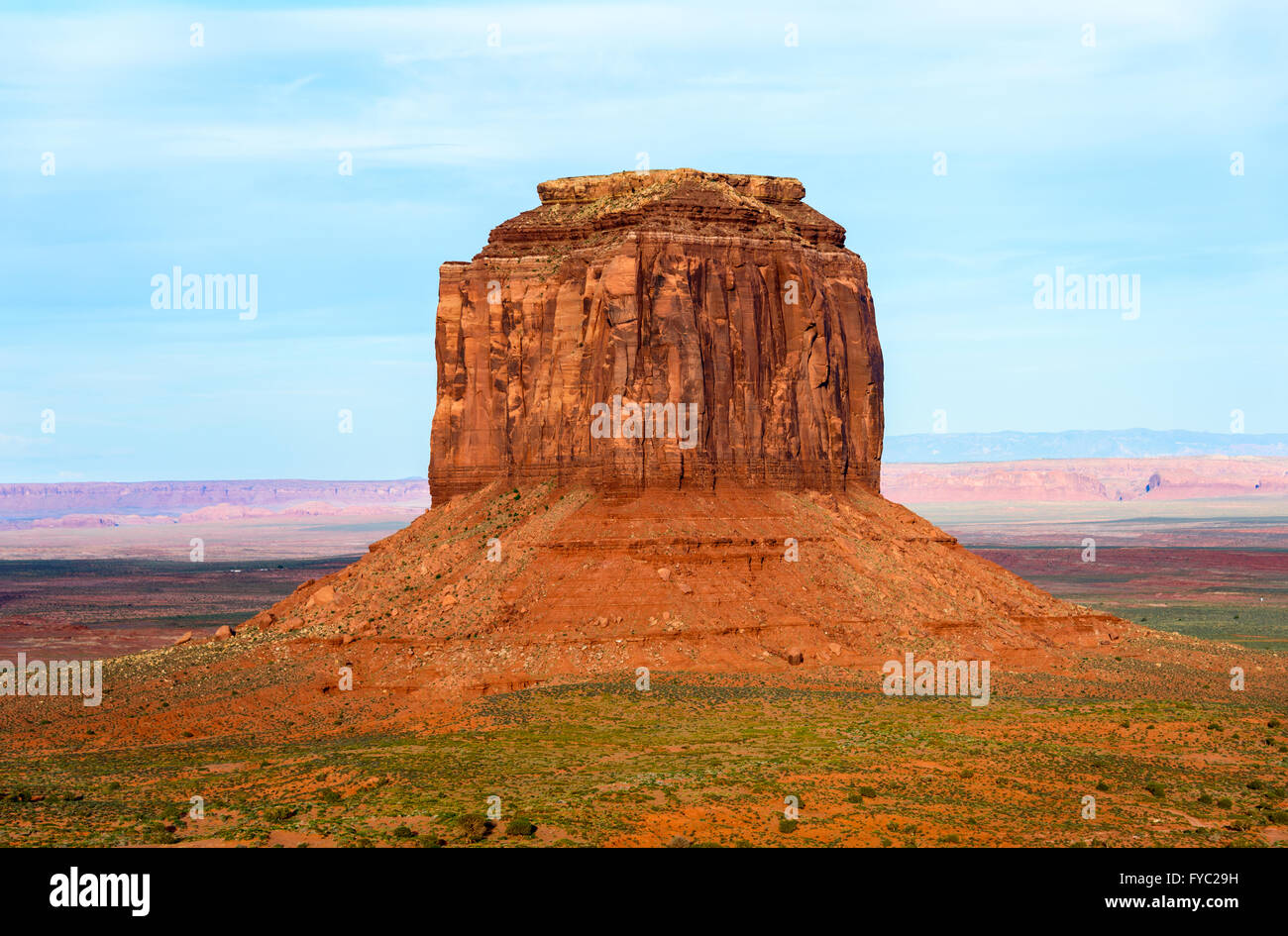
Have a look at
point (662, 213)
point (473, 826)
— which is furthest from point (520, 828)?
point (662, 213)

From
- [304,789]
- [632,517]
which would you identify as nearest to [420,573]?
[632,517]

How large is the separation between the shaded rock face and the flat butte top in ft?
0.31

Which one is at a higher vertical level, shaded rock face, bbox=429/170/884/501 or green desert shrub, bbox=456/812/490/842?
shaded rock face, bbox=429/170/884/501

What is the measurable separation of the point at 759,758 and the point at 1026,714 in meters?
12.5

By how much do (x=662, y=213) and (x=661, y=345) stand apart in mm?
6852

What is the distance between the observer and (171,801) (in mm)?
39281

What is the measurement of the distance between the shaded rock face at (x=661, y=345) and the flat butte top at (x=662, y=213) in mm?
96

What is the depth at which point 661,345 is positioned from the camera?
63.1 m

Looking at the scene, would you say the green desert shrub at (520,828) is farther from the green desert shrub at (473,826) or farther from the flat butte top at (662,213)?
the flat butte top at (662,213)

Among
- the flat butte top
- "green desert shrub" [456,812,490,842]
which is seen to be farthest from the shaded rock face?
"green desert shrub" [456,812,490,842]

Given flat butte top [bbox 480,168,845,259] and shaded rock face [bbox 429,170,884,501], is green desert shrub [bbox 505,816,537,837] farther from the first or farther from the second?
flat butte top [bbox 480,168,845,259]

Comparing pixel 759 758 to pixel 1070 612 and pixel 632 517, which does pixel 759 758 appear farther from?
pixel 1070 612

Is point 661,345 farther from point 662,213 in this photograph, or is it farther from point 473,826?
point 473,826

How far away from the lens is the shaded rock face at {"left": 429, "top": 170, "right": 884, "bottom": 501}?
63.4 metres
